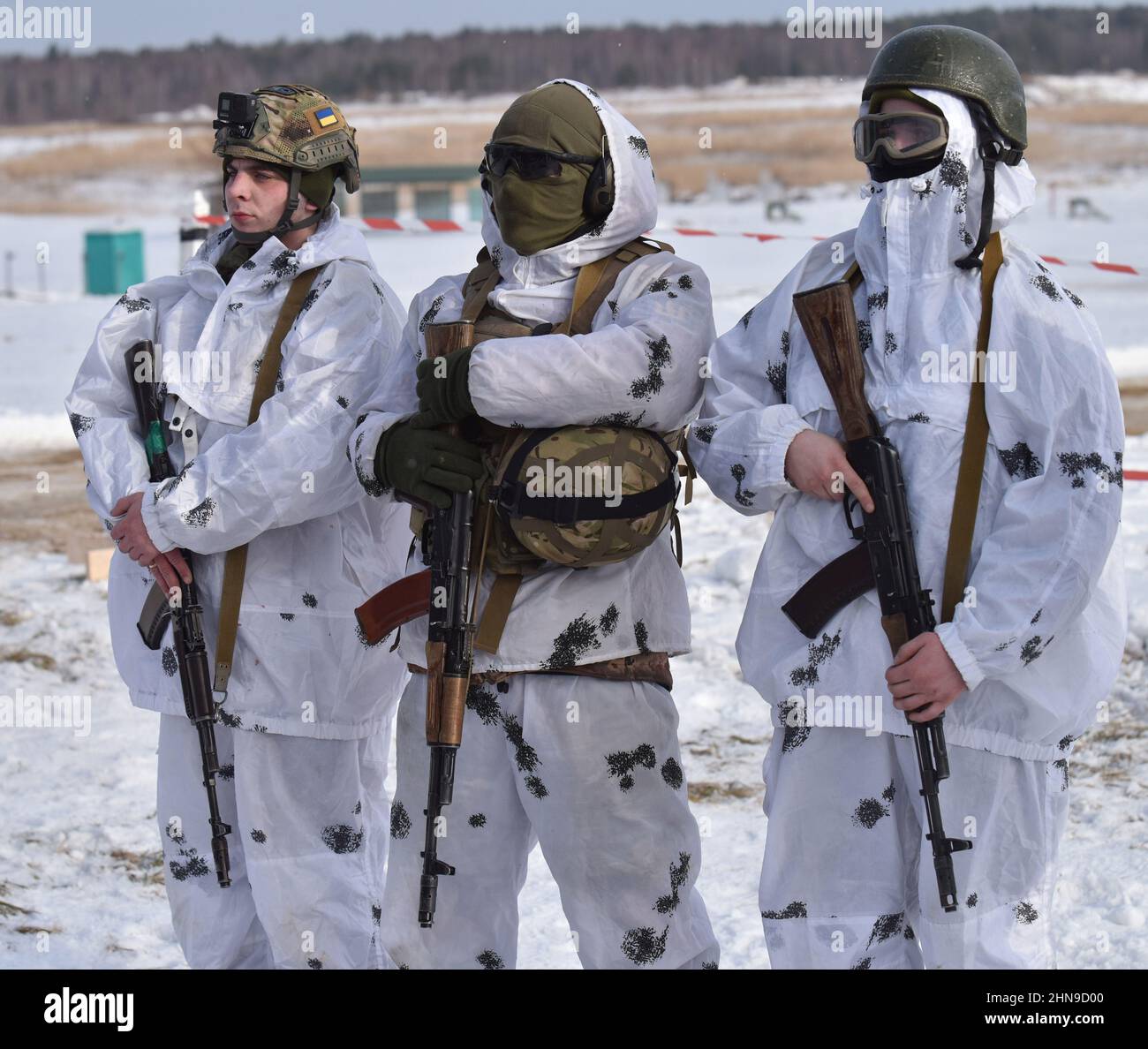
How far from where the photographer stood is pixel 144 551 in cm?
335

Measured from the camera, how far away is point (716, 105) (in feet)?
189

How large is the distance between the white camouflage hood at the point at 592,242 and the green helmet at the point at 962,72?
43 cm

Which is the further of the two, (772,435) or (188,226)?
(188,226)

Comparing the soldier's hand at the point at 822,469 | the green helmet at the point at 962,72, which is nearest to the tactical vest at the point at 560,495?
the soldier's hand at the point at 822,469

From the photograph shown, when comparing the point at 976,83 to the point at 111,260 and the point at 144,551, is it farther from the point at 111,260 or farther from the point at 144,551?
the point at 111,260

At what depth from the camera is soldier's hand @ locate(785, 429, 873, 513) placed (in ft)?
8.84

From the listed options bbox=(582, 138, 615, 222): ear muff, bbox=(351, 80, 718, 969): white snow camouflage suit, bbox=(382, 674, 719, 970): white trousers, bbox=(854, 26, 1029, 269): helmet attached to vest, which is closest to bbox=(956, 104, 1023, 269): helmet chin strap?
bbox=(854, 26, 1029, 269): helmet attached to vest

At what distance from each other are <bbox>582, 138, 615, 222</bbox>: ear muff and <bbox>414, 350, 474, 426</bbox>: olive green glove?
349 mm

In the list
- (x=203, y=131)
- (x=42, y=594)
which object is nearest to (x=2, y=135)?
(x=203, y=131)

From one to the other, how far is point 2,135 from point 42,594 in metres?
47.4

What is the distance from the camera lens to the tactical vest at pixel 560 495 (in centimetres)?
277

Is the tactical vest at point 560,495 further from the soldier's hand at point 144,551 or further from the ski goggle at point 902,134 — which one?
the soldier's hand at point 144,551

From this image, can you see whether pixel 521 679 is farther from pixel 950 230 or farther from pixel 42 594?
pixel 42 594

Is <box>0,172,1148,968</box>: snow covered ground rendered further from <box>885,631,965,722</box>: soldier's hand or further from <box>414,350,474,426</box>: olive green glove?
<box>414,350,474,426</box>: olive green glove
